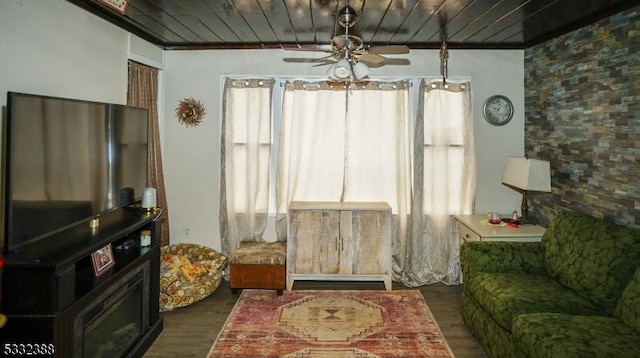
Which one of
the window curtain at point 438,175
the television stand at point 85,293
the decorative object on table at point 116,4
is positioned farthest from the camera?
the window curtain at point 438,175

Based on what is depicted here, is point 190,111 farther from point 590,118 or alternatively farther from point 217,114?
point 590,118

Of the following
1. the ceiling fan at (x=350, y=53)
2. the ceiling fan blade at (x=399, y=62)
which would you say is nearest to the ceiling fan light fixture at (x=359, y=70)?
the ceiling fan at (x=350, y=53)

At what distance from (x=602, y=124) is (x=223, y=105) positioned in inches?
136

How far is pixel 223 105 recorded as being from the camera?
4414mm

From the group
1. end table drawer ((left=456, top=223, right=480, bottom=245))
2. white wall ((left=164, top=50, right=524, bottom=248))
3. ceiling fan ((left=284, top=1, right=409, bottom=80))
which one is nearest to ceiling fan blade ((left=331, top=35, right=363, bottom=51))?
ceiling fan ((left=284, top=1, right=409, bottom=80))

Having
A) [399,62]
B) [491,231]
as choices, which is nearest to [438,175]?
[491,231]

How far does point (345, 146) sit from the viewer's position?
Result: 444 cm

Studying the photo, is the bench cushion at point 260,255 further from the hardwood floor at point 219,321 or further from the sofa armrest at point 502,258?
the sofa armrest at point 502,258

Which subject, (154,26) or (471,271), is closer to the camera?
(471,271)

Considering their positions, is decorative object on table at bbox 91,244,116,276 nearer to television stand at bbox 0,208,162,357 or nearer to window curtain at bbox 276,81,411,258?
television stand at bbox 0,208,162,357

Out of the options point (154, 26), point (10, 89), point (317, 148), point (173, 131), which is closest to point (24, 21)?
point (10, 89)

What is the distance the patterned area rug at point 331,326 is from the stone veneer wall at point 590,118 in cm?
162

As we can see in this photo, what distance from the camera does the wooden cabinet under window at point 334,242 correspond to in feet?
13.2

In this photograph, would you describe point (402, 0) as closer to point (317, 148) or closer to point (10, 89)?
point (317, 148)
